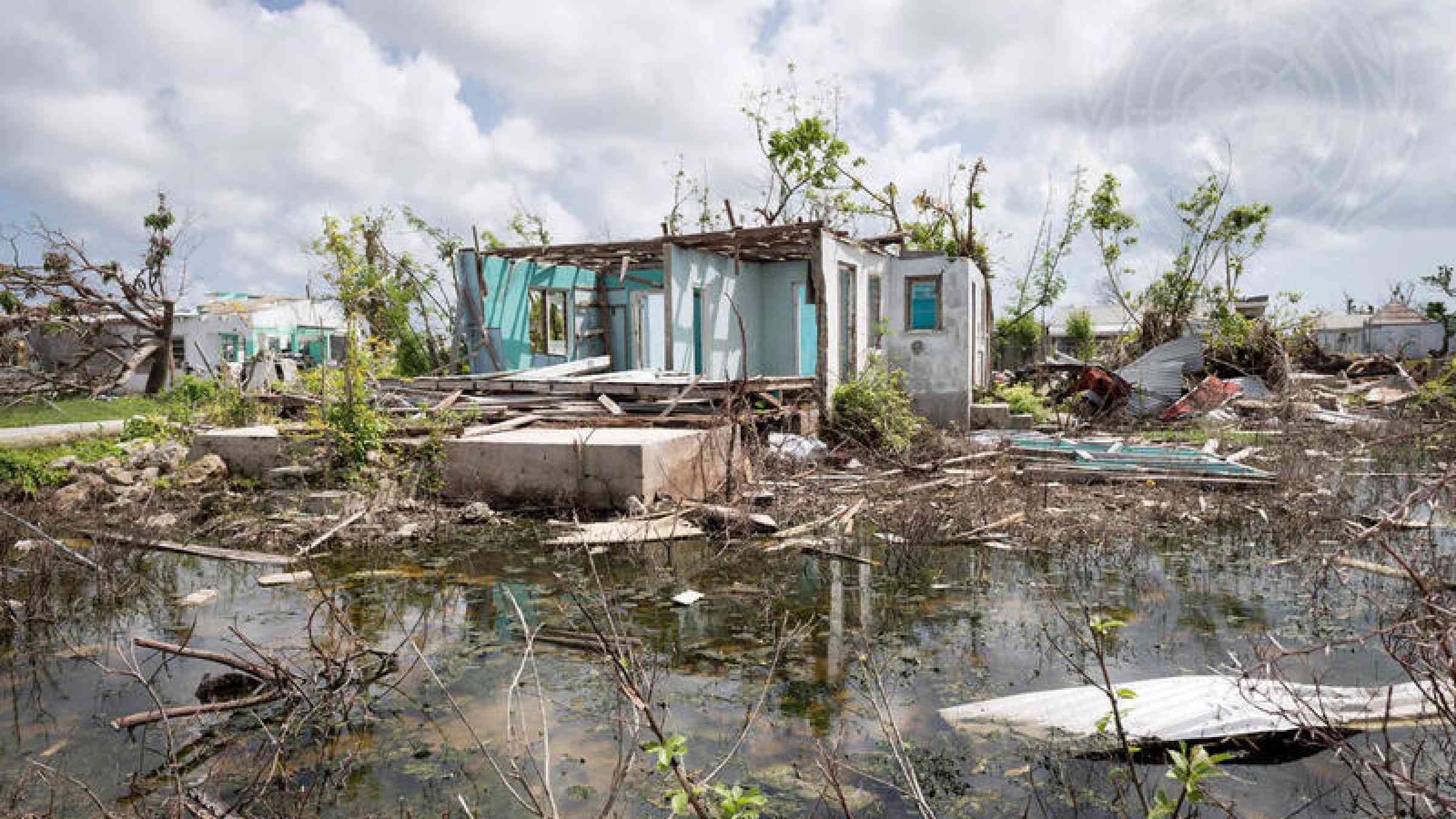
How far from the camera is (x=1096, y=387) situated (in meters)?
17.6

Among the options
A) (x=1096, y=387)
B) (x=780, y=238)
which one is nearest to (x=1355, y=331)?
(x=1096, y=387)

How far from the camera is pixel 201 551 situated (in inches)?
274

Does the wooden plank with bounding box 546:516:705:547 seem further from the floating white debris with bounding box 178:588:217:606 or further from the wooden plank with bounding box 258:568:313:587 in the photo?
the floating white debris with bounding box 178:588:217:606

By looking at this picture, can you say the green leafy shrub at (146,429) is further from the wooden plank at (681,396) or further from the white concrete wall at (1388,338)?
the white concrete wall at (1388,338)

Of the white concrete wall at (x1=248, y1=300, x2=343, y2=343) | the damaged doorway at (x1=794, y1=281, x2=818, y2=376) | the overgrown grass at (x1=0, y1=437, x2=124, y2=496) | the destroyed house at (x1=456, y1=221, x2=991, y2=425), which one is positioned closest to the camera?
the overgrown grass at (x1=0, y1=437, x2=124, y2=496)

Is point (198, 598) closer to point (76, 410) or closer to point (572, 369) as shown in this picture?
point (572, 369)

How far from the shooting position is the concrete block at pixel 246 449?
9.77m

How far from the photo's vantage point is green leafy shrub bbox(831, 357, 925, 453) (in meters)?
12.5

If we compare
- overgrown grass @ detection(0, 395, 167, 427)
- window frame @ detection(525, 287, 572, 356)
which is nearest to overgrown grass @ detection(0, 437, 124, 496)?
overgrown grass @ detection(0, 395, 167, 427)

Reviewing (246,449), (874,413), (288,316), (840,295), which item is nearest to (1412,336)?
(840,295)

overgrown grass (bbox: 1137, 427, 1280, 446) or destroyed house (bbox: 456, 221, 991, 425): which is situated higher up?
destroyed house (bbox: 456, 221, 991, 425)

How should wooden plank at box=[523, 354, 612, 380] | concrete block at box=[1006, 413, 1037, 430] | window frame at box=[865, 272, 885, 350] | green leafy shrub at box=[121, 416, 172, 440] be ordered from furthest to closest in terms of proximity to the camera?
concrete block at box=[1006, 413, 1037, 430]
window frame at box=[865, 272, 885, 350]
wooden plank at box=[523, 354, 612, 380]
green leafy shrub at box=[121, 416, 172, 440]

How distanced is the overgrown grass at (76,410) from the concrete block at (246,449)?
717 centimetres

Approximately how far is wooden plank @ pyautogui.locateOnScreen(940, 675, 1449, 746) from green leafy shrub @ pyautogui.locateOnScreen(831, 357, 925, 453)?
8.22 m
